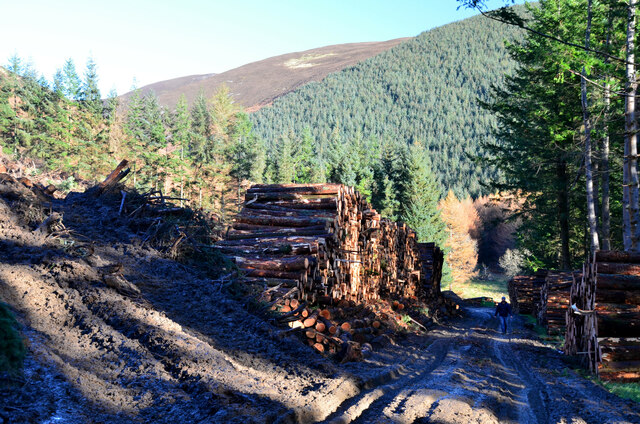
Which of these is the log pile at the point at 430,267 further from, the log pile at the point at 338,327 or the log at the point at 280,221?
the log at the point at 280,221

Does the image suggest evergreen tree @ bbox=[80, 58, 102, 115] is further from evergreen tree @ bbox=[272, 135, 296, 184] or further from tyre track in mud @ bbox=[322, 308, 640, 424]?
tyre track in mud @ bbox=[322, 308, 640, 424]

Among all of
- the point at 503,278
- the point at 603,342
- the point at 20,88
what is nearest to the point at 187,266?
the point at 603,342

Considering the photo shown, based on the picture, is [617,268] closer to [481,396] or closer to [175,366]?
[481,396]

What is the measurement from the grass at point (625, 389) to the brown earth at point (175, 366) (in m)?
0.28

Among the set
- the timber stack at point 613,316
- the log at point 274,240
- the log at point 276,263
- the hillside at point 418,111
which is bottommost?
the timber stack at point 613,316

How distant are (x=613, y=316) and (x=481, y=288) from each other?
186ft

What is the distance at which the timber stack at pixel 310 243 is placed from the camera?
1027cm

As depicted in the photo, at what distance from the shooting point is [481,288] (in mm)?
62938

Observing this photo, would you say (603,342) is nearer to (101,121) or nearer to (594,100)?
(594,100)

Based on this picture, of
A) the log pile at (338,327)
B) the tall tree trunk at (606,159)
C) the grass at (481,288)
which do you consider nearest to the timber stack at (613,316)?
the log pile at (338,327)

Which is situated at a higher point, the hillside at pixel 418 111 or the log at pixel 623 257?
the hillside at pixel 418 111

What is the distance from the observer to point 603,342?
366 inches

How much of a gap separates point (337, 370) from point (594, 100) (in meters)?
19.0

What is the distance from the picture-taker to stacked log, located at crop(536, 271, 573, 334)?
18641 mm
